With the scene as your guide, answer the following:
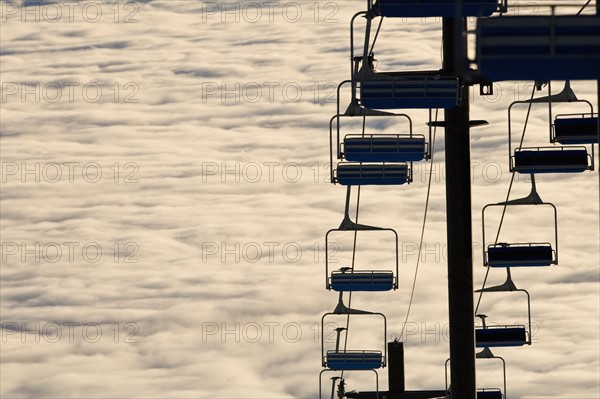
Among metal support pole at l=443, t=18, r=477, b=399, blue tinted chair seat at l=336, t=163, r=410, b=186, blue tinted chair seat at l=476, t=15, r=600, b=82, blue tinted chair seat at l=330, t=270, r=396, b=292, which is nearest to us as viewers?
blue tinted chair seat at l=476, t=15, r=600, b=82

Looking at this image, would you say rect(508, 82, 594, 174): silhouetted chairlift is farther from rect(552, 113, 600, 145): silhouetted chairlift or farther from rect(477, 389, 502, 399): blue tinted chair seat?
rect(477, 389, 502, 399): blue tinted chair seat

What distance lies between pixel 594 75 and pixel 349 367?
44387 mm

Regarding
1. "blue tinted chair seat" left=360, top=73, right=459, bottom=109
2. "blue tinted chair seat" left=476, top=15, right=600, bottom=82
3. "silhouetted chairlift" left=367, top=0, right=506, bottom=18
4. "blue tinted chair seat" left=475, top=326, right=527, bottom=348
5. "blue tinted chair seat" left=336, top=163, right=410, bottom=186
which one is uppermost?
"silhouetted chairlift" left=367, top=0, right=506, bottom=18

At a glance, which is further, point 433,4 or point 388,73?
point 388,73

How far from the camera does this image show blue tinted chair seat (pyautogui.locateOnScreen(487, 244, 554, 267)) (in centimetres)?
5959

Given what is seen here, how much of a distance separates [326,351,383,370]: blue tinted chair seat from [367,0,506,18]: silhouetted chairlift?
21278 mm

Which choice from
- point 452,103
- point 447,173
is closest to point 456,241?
point 447,173

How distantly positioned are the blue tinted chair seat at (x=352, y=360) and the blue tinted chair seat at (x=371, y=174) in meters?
10.4

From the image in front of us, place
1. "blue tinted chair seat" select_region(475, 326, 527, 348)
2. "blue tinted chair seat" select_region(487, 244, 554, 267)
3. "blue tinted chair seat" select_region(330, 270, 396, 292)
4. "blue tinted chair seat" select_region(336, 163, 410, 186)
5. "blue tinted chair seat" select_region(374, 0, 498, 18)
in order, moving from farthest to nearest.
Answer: "blue tinted chair seat" select_region(475, 326, 527, 348)
"blue tinted chair seat" select_region(330, 270, 396, 292)
"blue tinted chair seat" select_region(487, 244, 554, 267)
"blue tinted chair seat" select_region(336, 163, 410, 186)
"blue tinted chair seat" select_region(374, 0, 498, 18)

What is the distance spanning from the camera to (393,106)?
4519 centimetres

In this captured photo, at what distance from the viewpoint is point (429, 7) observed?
4594 centimetres

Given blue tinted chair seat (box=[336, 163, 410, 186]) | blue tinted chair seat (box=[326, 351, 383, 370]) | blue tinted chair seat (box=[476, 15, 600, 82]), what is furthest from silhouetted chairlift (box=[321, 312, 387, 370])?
blue tinted chair seat (box=[476, 15, 600, 82])

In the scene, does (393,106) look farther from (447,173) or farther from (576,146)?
(576,146)

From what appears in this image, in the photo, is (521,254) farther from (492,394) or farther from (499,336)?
(492,394)
